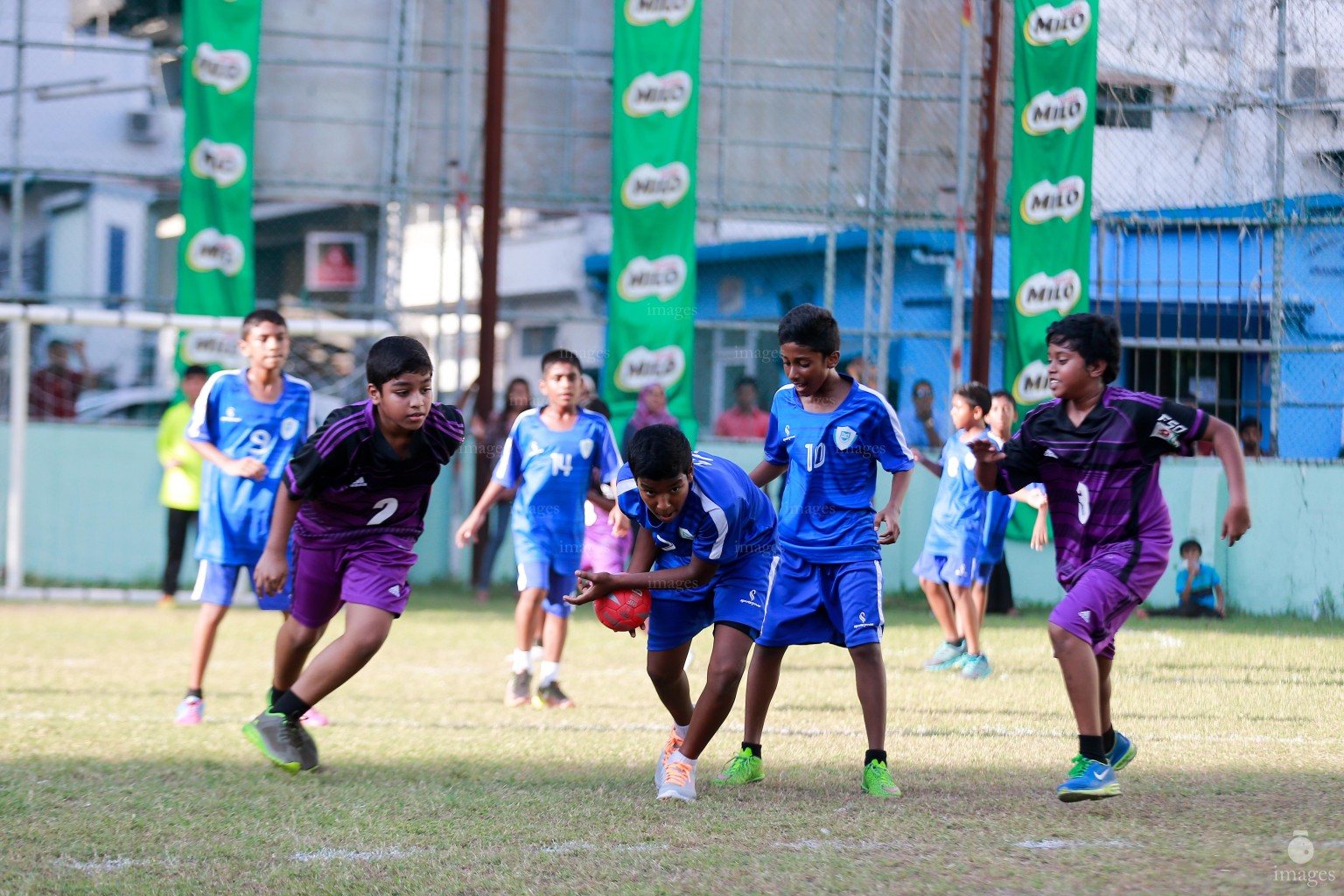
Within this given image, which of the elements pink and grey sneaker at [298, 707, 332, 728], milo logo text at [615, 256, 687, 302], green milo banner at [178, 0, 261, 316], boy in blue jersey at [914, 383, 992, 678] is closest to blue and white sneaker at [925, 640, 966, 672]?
boy in blue jersey at [914, 383, 992, 678]

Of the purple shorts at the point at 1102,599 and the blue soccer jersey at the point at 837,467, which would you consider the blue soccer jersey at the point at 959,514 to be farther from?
the purple shorts at the point at 1102,599

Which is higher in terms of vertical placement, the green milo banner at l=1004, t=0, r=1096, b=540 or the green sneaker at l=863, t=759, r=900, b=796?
the green milo banner at l=1004, t=0, r=1096, b=540

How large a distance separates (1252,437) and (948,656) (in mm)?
5350

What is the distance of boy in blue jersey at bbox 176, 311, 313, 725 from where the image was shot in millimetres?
7102

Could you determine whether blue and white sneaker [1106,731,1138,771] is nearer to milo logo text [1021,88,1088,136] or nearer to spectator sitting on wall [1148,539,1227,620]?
spectator sitting on wall [1148,539,1227,620]

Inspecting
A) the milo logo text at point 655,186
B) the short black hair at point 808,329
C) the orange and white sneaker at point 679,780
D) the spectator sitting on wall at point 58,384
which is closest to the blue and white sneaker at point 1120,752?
the orange and white sneaker at point 679,780

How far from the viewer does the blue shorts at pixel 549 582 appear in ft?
26.2

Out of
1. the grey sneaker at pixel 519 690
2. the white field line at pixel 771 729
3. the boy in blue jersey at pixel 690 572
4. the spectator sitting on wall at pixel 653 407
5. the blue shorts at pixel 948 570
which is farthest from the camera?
the spectator sitting on wall at pixel 653 407

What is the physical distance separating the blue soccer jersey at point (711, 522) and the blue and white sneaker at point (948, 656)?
3947mm

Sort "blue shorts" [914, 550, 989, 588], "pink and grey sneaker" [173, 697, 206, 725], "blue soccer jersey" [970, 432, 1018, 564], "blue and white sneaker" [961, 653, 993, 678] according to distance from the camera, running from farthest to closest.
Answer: "blue soccer jersey" [970, 432, 1018, 564], "blue shorts" [914, 550, 989, 588], "blue and white sneaker" [961, 653, 993, 678], "pink and grey sneaker" [173, 697, 206, 725]

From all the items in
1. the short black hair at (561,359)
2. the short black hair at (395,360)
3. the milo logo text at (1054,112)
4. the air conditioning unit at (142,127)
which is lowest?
the short black hair at (395,360)

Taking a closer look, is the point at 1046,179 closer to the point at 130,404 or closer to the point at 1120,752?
the point at 130,404

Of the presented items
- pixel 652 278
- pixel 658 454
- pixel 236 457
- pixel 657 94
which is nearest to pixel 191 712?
pixel 236 457

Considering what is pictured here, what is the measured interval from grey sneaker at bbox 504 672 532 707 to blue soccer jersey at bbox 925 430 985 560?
9.17 feet
